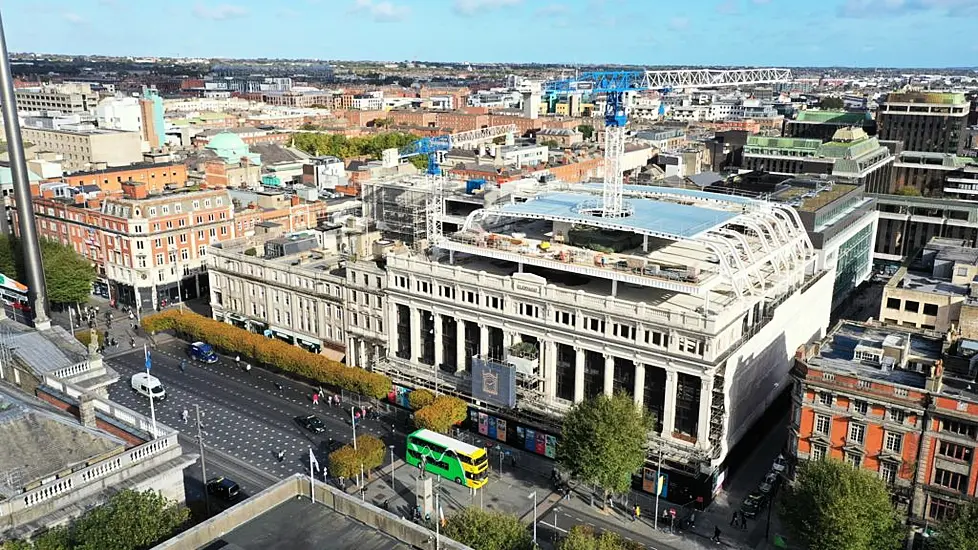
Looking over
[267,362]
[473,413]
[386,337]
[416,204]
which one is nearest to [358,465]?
[473,413]

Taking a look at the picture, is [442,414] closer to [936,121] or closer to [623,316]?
[623,316]

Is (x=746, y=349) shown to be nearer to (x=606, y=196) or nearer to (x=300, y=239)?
A: (x=606, y=196)

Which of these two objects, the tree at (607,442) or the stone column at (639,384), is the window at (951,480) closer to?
the tree at (607,442)

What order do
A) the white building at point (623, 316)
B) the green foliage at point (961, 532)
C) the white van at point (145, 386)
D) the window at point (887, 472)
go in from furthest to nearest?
the white van at point (145, 386)
the white building at point (623, 316)
the window at point (887, 472)
the green foliage at point (961, 532)

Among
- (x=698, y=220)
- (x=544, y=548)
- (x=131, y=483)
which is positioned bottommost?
(x=544, y=548)

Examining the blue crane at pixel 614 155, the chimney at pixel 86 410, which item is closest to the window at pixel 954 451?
the blue crane at pixel 614 155
